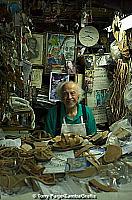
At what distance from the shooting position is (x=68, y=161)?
1162mm

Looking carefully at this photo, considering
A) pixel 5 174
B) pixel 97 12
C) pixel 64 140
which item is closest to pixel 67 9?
pixel 97 12

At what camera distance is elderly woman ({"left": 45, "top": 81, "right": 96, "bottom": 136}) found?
171 centimetres

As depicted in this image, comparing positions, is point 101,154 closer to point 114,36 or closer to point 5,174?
point 5,174

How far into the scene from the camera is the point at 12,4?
159cm

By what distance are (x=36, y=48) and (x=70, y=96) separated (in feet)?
1.75

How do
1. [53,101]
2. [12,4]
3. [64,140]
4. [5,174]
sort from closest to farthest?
[5,174] → [64,140] → [12,4] → [53,101]

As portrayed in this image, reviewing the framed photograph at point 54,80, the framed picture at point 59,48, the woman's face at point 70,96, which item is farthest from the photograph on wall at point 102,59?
the woman's face at point 70,96

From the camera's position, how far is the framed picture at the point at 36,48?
2168 millimetres

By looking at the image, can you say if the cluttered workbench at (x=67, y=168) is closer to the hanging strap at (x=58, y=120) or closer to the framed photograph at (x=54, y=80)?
the hanging strap at (x=58, y=120)

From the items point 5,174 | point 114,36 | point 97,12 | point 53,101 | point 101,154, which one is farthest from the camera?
point 114,36

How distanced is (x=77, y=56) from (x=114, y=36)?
27cm

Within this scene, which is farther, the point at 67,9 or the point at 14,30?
the point at 67,9

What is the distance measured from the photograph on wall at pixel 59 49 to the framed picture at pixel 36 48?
61mm

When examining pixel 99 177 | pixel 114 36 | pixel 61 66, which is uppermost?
pixel 114 36
